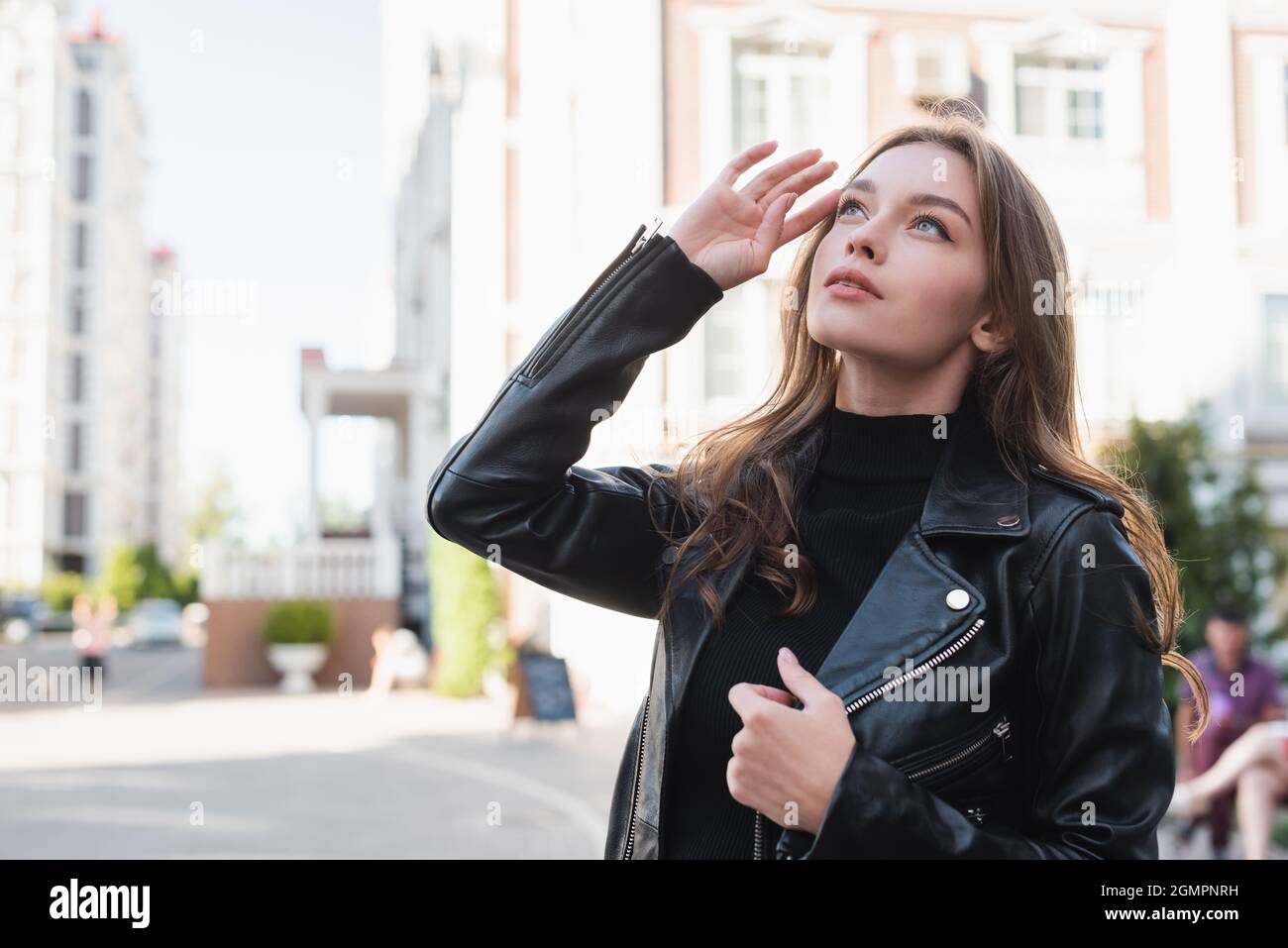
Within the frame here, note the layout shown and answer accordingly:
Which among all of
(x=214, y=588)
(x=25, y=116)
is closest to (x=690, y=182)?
(x=214, y=588)

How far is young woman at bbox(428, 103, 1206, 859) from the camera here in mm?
1517

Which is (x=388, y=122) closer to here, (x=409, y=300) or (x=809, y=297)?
(x=409, y=300)

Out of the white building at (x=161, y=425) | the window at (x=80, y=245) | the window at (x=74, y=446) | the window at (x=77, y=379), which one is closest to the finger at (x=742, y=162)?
the window at (x=74, y=446)

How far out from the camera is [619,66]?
1706 cm

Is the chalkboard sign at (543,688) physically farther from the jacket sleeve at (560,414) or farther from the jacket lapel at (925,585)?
the jacket lapel at (925,585)

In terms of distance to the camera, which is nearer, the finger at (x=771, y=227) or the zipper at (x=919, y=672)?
the zipper at (x=919, y=672)

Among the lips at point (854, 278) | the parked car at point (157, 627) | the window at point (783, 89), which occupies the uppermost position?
the window at point (783, 89)

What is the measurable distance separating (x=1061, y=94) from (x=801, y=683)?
18.0m

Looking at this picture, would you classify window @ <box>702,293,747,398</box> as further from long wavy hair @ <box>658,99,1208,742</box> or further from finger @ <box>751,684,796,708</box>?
finger @ <box>751,684,796,708</box>

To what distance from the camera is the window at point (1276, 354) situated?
1722cm

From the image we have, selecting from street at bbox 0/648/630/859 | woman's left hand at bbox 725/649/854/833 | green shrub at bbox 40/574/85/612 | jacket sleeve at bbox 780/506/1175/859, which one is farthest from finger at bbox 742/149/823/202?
green shrub at bbox 40/574/85/612

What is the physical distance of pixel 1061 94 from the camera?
17672 millimetres

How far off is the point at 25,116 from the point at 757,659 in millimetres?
72517

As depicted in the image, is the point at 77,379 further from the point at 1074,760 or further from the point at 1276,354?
the point at 1074,760
